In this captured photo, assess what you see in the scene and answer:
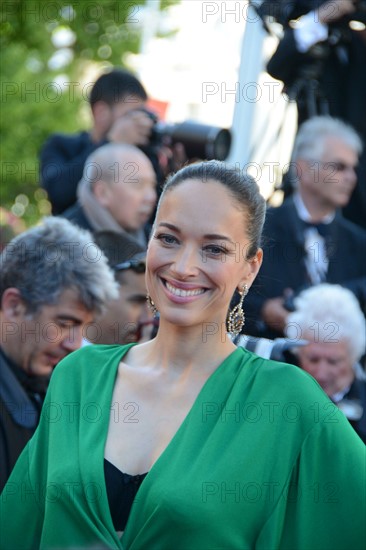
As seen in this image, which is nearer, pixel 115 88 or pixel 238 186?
pixel 238 186

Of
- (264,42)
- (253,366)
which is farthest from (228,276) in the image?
(264,42)

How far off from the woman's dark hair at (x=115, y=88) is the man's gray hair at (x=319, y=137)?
3.79 ft

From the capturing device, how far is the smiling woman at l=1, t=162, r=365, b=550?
8.43 ft

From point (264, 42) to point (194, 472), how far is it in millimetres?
4870

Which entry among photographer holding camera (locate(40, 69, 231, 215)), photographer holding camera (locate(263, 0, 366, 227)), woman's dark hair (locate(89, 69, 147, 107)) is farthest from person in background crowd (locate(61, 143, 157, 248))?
photographer holding camera (locate(263, 0, 366, 227))

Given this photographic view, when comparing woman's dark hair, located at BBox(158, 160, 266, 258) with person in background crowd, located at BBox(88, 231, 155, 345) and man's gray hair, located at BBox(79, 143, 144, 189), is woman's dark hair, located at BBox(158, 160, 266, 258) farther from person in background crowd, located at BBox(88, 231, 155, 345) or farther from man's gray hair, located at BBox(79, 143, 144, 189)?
man's gray hair, located at BBox(79, 143, 144, 189)

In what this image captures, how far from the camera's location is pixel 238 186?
9.46 feet

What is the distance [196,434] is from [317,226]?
117 inches

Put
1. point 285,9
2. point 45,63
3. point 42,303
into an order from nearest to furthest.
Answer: point 42,303 < point 285,9 < point 45,63

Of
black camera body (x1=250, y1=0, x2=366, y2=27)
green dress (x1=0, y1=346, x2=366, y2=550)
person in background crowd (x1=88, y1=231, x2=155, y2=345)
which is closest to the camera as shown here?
green dress (x1=0, y1=346, x2=366, y2=550)

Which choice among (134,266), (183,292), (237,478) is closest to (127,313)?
(134,266)

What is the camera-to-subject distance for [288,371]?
2721 mm

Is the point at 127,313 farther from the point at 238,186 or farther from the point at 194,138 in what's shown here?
the point at 238,186

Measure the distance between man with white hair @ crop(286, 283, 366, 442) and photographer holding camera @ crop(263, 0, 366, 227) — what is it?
1.59 metres
